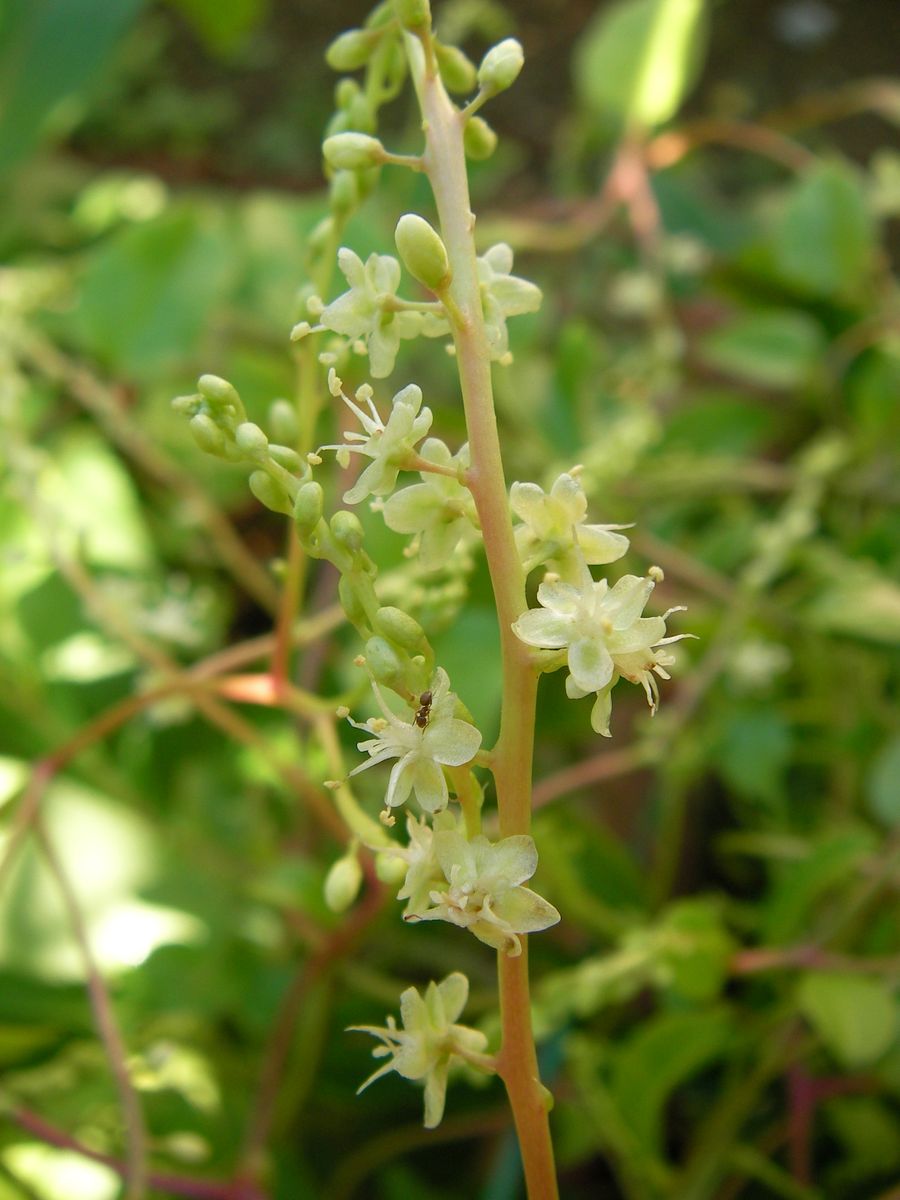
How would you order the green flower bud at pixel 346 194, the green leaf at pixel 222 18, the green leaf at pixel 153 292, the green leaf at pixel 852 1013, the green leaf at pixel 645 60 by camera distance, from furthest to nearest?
the green leaf at pixel 222 18, the green leaf at pixel 645 60, the green leaf at pixel 153 292, the green leaf at pixel 852 1013, the green flower bud at pixel 346 194

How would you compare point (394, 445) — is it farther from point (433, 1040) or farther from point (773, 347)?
point (773, 347)

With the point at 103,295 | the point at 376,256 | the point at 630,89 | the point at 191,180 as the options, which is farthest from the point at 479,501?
the point at 191,180

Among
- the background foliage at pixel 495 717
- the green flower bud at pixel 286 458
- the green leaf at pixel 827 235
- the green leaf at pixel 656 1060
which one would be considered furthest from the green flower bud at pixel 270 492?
the green leaf at pixel 827 235

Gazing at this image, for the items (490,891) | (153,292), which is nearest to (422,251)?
(490,891)

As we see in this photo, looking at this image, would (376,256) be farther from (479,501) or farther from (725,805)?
(725,805)

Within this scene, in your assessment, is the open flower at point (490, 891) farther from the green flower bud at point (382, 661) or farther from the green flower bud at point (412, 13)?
the green flower bud at point (412, 13)

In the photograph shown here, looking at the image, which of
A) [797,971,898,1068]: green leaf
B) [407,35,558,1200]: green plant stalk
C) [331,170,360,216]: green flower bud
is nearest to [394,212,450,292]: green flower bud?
[407,35,558,1200]: green plant stalk
